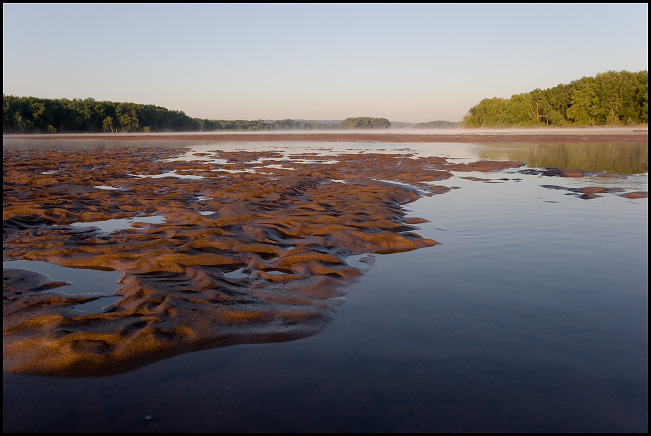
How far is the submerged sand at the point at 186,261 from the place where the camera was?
471cm

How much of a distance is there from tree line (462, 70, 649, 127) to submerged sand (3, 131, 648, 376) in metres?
81.0

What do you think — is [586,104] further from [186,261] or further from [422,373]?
[422,373]

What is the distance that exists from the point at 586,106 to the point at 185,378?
97451 mm

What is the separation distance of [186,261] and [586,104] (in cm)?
9439

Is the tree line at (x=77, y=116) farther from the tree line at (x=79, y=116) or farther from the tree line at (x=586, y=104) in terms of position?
the tree line at (x=586, y=104)

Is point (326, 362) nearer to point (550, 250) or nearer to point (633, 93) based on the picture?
point (550, 250)

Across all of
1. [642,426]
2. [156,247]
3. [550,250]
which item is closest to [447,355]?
[642,426]

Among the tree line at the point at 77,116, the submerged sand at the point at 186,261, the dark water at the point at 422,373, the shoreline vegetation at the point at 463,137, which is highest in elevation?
the tree line at the point at 77,116

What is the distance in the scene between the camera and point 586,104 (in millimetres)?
84625

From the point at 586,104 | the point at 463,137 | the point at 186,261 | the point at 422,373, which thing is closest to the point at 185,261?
the point at 186,261

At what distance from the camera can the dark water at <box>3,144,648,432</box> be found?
3510 mm

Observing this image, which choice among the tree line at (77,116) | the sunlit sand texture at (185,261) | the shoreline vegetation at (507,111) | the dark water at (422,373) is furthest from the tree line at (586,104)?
the tree line at (77,116)

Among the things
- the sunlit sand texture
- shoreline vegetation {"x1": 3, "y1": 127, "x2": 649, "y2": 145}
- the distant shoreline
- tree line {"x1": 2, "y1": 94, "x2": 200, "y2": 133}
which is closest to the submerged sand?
the sunlit sand texture

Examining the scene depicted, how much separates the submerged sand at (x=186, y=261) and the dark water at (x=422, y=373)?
36cm
